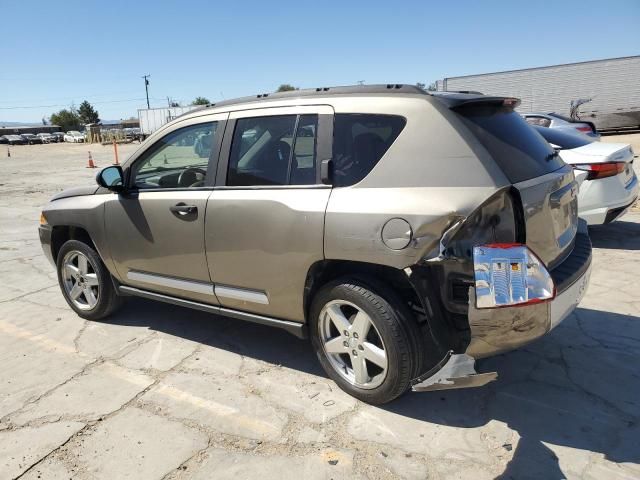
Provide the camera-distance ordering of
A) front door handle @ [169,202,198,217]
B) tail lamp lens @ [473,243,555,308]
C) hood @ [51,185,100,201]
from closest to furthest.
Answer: tail lamp lens @ [473,243,555,308]
front door handle @ [169,202,198,217]
hood @ [51,185,100,201]

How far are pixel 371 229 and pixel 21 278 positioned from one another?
5143mm

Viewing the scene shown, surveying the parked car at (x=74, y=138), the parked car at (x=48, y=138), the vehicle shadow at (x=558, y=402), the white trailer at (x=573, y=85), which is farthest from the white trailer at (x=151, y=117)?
the vehicle shadow at (x=558, y=402)

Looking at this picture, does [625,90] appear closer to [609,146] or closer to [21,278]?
[609,146]

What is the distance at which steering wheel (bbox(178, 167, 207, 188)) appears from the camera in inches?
143

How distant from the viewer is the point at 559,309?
2711 mm

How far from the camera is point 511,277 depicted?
239cm

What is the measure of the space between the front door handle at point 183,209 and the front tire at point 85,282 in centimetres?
122

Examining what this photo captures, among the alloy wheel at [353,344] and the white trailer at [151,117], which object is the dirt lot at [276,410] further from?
the white trailer at [151,117]

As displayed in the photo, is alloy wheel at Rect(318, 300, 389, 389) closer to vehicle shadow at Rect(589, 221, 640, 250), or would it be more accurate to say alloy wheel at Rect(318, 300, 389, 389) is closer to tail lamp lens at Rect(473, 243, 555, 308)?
tail lamp lens at Rect(473, 243, 555, 308)

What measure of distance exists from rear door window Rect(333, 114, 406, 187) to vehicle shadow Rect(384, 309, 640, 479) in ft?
4.78

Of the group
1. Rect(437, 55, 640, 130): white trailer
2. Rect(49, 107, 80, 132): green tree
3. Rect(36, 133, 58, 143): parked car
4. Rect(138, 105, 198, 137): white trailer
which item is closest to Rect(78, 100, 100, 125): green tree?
Rect(49, 107, 80, 132): green tree

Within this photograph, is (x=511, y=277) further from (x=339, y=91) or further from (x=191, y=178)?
(x=191, y=178)

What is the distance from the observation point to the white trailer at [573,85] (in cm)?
2908

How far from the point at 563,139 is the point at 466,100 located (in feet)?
13.9
